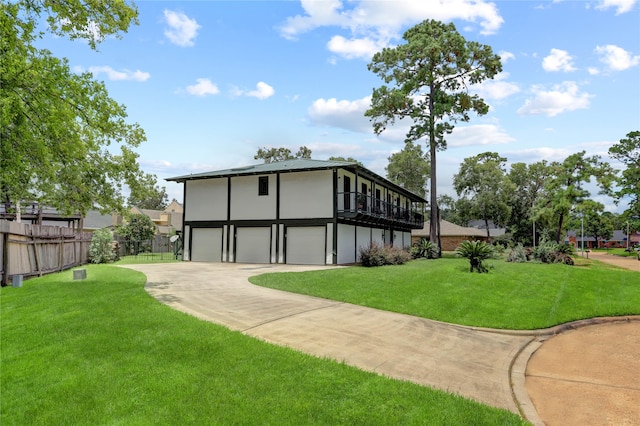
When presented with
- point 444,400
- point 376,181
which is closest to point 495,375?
point 444,400

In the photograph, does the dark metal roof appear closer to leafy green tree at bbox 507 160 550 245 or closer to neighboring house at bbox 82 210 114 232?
neighboring house at bbox 82 210 114 232

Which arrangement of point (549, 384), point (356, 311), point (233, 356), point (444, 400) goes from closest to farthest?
point (444, 400) → point (233, 356) → point (549, 384) → point (356, 311)

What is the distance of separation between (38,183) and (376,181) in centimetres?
1939

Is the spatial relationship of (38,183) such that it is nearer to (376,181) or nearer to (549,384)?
(549,384)

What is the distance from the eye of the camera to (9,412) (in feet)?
12.9

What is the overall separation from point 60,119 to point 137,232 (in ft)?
102

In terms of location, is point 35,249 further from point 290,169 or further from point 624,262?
point 624,262

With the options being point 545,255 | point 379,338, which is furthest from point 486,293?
point 545,255

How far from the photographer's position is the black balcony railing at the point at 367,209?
2223cm

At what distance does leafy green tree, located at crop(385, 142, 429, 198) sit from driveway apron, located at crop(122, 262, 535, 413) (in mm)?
48216

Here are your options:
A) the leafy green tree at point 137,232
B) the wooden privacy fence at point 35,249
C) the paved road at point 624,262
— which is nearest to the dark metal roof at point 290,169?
the wooden privacy fence at point 35,249

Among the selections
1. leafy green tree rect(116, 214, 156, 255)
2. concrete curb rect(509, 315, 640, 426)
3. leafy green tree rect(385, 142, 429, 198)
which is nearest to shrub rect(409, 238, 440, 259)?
concrete curb rect(509, 315, 640, 426)

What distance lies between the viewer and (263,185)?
942 inches

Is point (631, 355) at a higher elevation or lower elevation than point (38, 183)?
lower
